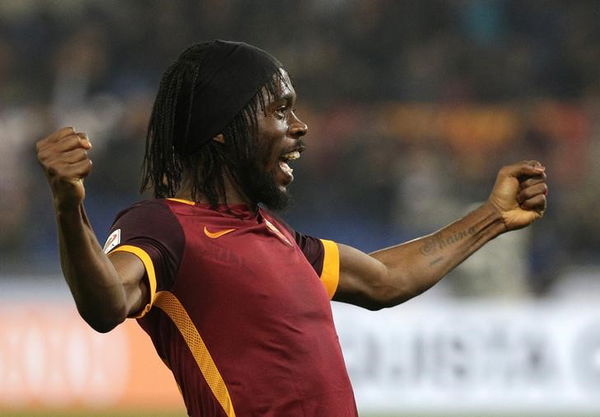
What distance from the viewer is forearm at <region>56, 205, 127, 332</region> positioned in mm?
2945

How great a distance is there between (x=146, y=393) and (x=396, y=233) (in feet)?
9.82

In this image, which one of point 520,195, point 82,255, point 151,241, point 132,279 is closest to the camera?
point 82,255

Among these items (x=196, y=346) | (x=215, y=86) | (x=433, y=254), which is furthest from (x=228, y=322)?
(x=433, y=254)

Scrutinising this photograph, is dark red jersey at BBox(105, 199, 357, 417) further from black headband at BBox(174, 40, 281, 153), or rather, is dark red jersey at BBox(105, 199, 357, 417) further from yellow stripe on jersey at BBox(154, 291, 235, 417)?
black headband at BBox(174, 40, 281, 153)

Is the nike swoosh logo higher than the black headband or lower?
lower

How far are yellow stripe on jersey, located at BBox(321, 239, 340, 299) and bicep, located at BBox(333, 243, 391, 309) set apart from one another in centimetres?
2

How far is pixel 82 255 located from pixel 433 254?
5.17 feet

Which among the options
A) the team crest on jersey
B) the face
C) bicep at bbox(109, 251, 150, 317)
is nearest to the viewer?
bicep at bbox(109, 251, 150, 317)

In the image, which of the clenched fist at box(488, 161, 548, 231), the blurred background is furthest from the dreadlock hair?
the blurred background

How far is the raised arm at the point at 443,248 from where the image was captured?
4.12 m

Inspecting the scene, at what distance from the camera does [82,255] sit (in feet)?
9.78

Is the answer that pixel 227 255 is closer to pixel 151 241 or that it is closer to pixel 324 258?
pixel 151 241

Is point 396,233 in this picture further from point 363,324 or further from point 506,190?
point 506,190

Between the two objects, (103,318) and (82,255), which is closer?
(82,255)
